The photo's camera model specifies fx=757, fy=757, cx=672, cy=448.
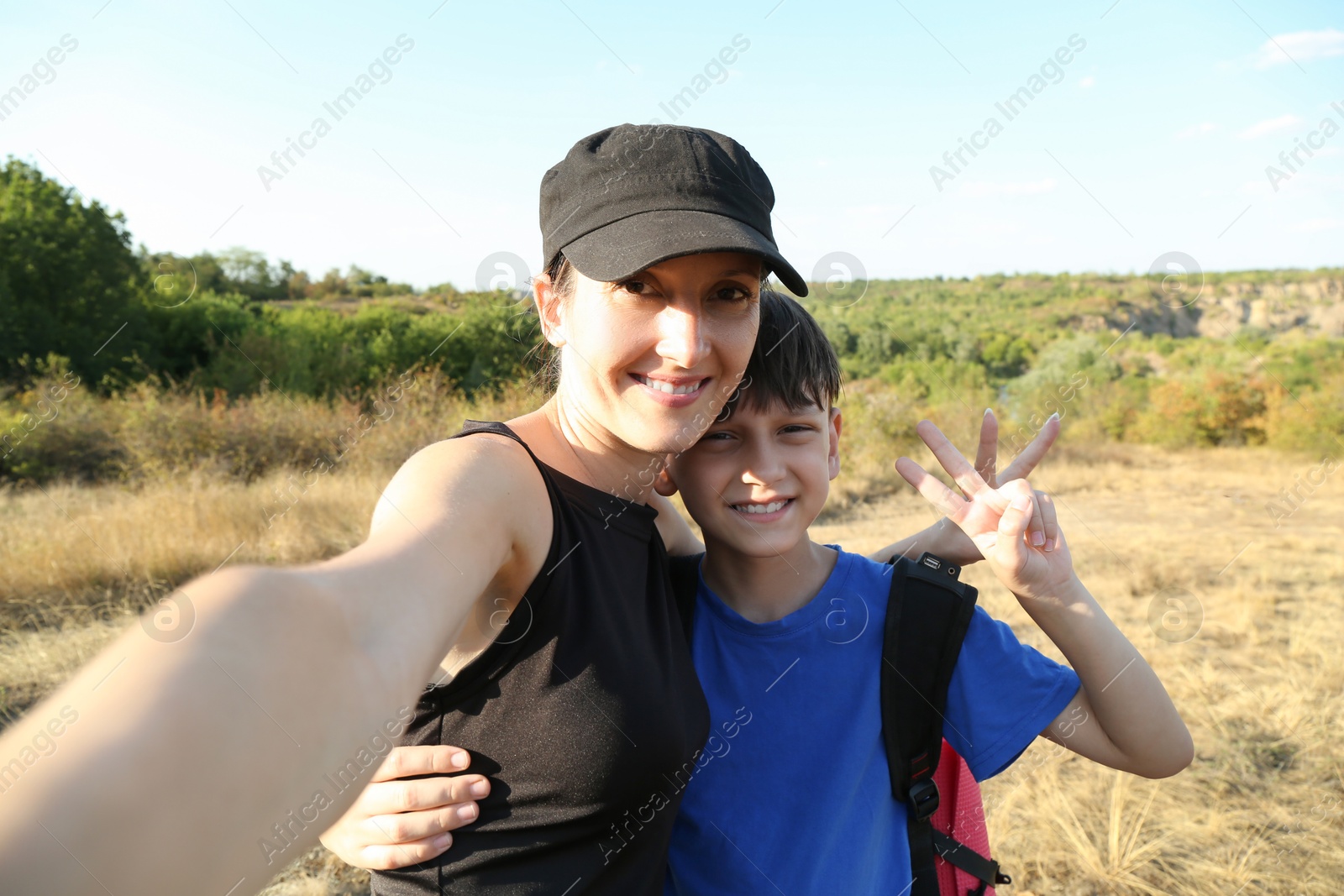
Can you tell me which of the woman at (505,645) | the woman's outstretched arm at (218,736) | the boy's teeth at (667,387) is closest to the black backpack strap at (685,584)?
the woman at (505,645)

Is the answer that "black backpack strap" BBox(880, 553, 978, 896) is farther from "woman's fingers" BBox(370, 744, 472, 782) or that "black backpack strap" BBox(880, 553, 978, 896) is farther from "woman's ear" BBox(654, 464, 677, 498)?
"woman's fingers" BBox(370, 744, 472, 782)

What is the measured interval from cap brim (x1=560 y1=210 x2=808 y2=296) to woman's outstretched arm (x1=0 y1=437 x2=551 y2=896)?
0.64 metres

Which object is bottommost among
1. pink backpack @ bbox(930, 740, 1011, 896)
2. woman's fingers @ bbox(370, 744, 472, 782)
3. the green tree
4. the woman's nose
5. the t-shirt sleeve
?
woman's fingers @ bbox(370, 744, 472, 782)

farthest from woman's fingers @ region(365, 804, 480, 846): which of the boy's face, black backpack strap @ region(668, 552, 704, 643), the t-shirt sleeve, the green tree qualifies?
the green tree

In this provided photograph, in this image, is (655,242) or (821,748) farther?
(821,748)

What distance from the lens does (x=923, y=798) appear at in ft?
4.67

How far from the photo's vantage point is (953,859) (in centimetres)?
148

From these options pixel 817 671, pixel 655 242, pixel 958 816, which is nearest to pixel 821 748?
pixel 817 671

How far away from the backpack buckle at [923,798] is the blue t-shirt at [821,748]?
0.13 ft

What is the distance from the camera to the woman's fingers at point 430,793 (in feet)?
3.63

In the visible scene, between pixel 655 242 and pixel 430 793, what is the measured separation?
0.90 metres

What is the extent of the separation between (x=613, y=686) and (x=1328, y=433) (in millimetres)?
18853

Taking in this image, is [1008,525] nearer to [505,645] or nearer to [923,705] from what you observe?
[923,705]

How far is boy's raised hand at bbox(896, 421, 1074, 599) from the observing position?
1.28 meters
